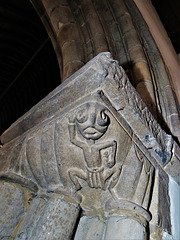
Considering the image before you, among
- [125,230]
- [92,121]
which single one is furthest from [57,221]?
[92,121]

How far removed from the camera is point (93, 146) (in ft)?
2.37

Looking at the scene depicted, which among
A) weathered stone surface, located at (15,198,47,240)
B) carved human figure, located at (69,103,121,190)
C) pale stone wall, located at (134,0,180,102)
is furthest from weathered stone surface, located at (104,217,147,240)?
pale stone wall, located at (134,0,180,102)

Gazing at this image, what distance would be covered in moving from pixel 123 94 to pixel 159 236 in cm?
57

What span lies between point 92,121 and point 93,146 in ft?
0.36

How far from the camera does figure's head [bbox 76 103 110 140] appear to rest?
0.67 m

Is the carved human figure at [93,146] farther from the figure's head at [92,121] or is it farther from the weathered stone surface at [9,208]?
the weathered stone surface at [9,208]

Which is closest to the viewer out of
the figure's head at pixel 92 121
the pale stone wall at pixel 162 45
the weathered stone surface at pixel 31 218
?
the figure's head at pixel 92 121

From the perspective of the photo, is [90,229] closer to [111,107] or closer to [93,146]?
[93,146]

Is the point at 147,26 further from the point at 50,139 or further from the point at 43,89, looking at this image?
the point at 43,89

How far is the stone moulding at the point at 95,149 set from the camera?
0.70 meters

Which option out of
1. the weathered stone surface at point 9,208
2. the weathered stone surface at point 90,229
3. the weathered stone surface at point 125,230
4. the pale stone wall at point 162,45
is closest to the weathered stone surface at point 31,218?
the weathered stone surface at point 9,208

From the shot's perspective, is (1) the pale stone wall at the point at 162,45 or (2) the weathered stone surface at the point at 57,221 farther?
(1) the pale stone wall at the point at 162,45

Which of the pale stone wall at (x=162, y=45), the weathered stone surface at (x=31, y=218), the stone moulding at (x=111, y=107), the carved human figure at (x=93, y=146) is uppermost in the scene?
the pale stone wall at (x=162, y=45)

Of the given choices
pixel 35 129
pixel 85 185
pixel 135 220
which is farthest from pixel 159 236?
pixel 35 129
